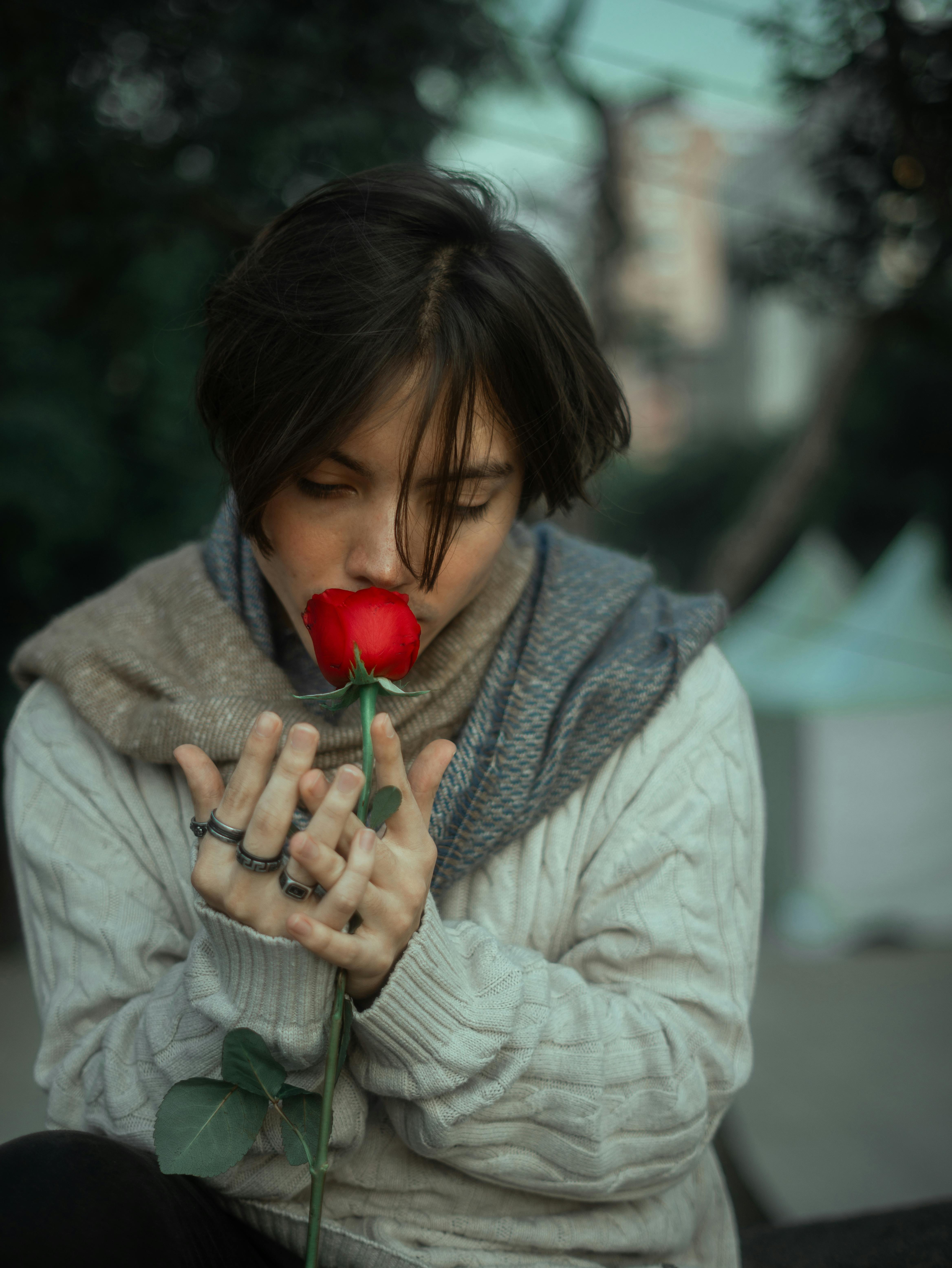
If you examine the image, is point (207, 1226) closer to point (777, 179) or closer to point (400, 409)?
point (400, 409)

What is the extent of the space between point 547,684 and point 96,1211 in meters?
0.73

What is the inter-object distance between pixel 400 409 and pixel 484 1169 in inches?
31.1

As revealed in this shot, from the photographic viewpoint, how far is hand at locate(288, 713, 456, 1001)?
0.85 m

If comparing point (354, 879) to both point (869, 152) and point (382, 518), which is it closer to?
point (382, 518)

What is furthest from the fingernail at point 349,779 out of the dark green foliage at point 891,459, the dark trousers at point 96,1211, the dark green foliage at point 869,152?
the dark green foliage at point 891,459

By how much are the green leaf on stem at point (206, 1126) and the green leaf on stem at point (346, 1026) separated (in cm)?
9

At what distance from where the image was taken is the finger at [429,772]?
97cm

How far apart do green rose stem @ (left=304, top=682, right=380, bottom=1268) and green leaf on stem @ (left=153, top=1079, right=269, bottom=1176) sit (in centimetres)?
7

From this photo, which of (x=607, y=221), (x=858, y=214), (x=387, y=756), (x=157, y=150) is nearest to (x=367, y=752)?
(x=387, y=756)

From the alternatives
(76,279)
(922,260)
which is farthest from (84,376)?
(922,260)

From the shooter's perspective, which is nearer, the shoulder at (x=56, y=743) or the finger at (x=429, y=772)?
the finger at (x=429, y=772)

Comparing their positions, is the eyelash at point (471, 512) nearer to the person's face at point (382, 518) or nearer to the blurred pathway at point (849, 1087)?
the person's face at point (382, 518)

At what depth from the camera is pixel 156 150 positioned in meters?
2.69

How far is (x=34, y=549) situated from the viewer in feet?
11.5
